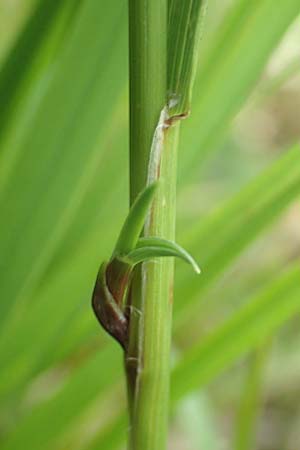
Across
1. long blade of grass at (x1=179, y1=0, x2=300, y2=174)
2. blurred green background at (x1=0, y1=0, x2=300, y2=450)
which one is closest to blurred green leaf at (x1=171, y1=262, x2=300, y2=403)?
blurred green background at (x1=0, y1=0, x2=300, y2=450)

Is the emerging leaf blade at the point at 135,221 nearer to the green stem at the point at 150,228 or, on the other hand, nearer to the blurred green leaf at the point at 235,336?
the green stem at the point at 150,228

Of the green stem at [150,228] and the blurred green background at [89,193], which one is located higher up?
the blurred green background at [89,193]

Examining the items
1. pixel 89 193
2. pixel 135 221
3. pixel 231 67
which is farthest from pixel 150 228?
pixel 89 193

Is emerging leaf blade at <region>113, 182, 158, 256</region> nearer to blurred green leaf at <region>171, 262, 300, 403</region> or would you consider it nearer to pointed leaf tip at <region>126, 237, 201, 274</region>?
pointed leaf tip at <region>126, 237, 201, 274</region>

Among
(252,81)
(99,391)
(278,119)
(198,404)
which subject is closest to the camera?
(252,81)

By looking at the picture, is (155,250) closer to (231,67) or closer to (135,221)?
(135,221)

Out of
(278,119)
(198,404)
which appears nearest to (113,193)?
(198,404)

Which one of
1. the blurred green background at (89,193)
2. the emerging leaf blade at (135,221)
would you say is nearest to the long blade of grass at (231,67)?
the blurred green background at (89,193)

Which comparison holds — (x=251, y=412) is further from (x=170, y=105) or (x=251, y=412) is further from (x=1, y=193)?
(x=170, y=105)
